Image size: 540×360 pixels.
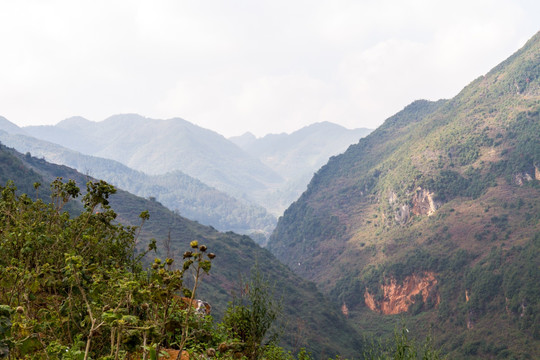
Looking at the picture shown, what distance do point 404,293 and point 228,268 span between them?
36.3 m

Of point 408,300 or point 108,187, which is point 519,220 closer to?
point 408,300

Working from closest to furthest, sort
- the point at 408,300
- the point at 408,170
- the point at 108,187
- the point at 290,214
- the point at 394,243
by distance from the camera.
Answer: the point at 108,187 < the point at 408,300 < the point at 394,243 < the point at 408,170 < the point at 290,214

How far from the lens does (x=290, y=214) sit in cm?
14725

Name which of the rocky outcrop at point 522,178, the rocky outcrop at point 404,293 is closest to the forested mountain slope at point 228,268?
the rocky outcrop at point 404,293

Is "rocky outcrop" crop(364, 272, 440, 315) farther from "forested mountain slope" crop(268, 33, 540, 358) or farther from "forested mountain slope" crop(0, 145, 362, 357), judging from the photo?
"forested mountain slope" crop(0, 145, 362, 357)

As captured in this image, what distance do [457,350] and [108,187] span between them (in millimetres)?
61604

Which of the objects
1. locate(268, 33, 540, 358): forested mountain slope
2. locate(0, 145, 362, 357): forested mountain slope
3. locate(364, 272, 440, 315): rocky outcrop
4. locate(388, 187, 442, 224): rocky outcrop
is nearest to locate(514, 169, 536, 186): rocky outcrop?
locate(268, 33, 540, 358): forested mountain slope

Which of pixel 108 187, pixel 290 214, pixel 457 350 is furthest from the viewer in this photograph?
pixel 290 214

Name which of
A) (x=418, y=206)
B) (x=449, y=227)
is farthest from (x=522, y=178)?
(x=418, y=206)

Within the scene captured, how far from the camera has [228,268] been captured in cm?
7462

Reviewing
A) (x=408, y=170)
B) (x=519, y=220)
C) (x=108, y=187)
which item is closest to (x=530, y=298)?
(x=519, y=220)

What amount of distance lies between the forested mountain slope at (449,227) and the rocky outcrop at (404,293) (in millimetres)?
209

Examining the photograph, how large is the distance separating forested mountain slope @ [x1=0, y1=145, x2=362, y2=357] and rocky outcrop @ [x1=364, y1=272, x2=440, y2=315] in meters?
15.0

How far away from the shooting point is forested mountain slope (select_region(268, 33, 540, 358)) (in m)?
62.7
